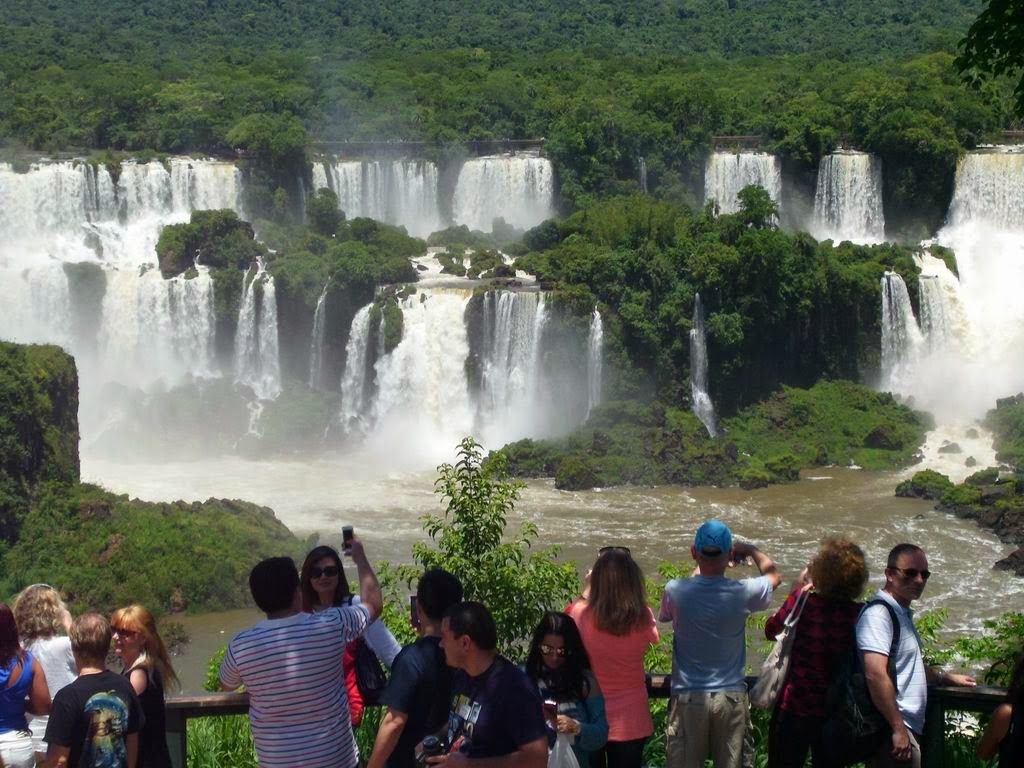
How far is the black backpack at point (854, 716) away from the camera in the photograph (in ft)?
22.7

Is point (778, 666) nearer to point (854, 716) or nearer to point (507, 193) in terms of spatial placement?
point (854, 716)

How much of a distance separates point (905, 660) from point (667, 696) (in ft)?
4.05

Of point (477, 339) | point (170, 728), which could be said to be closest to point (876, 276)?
point (477, 339)

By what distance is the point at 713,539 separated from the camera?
7.27 meters

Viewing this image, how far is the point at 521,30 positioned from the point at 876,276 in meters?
56.1

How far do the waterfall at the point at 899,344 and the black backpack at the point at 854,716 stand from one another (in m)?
34.3

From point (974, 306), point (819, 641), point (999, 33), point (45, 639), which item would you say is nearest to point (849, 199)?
point (974, 306)

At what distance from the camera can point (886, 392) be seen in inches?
1556

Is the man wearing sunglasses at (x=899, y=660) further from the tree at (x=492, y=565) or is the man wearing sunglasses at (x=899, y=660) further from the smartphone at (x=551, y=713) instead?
the tree at (x=492, y=565)

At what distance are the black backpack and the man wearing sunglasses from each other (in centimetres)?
4

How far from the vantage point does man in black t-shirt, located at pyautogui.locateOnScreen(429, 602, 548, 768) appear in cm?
619

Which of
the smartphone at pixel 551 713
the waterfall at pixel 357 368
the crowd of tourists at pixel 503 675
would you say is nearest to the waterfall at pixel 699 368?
the waterfall at pixel 357 368

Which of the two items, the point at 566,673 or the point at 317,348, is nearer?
the point at 566,673

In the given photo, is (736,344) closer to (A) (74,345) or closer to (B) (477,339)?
(B) (477,339)
